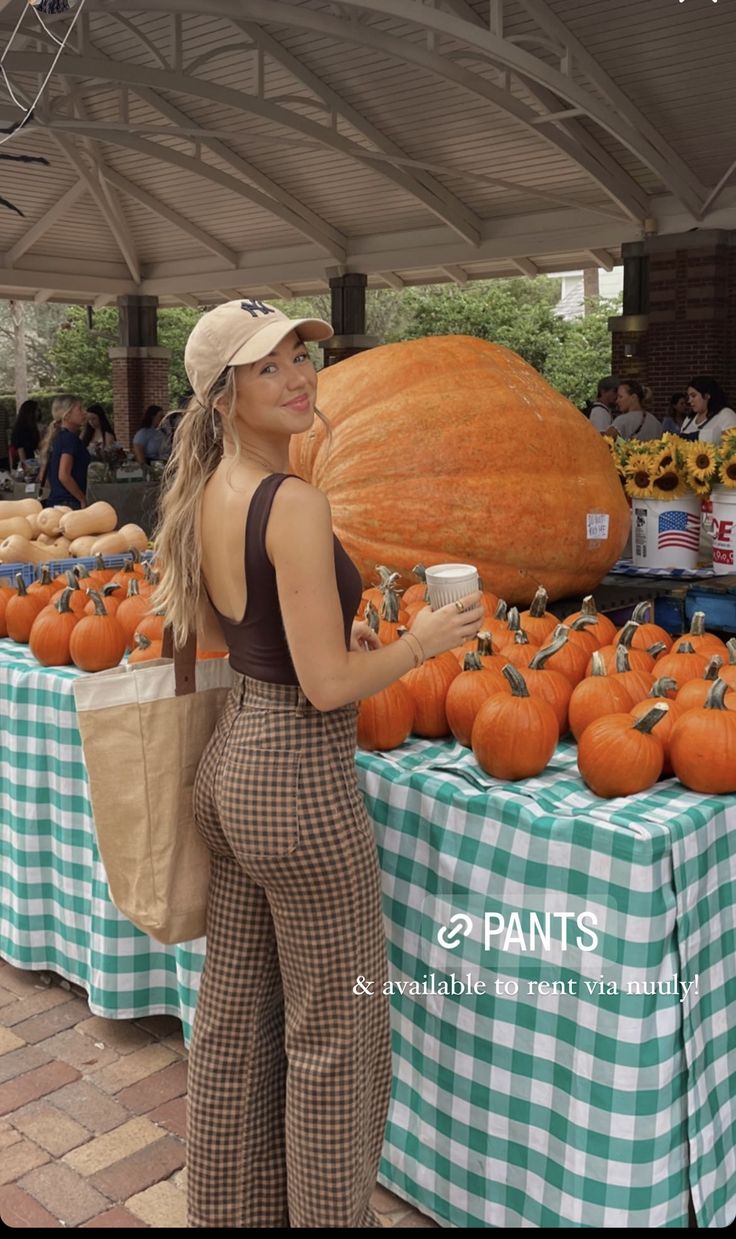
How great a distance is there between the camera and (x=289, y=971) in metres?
1.95

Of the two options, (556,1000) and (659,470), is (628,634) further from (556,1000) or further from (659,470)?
(659,470)

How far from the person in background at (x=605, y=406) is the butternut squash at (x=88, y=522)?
578 cm

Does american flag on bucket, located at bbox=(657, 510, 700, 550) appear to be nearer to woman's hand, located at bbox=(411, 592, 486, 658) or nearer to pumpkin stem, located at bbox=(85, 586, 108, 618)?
pumpkin stem, located at bbox=(85, 586, 108, 618)

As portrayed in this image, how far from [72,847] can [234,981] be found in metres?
1.20

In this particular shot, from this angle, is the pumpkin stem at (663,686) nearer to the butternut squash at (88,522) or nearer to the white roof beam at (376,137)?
the butternut squash at (88,522)

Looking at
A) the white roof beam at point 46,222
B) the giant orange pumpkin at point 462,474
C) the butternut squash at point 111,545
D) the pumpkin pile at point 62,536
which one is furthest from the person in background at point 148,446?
the giant orange pumpkin at point 462,474

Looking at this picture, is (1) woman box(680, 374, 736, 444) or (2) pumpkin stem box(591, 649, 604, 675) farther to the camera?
(1) woman box(680, 374, 736, 444)

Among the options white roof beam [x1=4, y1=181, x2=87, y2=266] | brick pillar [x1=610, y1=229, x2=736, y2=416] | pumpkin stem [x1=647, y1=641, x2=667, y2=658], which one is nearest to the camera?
pumpkin stem [x1=647, y1=641, x2=667, y2=658]

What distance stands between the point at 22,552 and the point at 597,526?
2.35m

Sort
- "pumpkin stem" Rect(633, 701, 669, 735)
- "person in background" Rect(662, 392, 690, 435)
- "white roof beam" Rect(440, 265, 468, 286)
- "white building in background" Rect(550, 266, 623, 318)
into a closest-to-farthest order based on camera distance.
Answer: "pumpkin stem" Rect(633, 701, 669, 735) < "person in background" Rect(662, 392, 690, 435) < "white roof beam" Rect(440, 265, 468, 286) < "white building in background" Rect(550, 266, 623, 318)

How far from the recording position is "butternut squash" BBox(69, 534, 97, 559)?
480cm

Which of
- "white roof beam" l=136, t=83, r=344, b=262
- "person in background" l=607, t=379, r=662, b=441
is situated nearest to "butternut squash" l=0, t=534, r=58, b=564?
"person in background" l=607, t=379, r=662, b=441

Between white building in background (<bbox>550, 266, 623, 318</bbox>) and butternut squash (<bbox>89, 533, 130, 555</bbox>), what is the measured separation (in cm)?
5333

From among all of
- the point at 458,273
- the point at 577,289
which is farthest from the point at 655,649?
the point at 577,289
